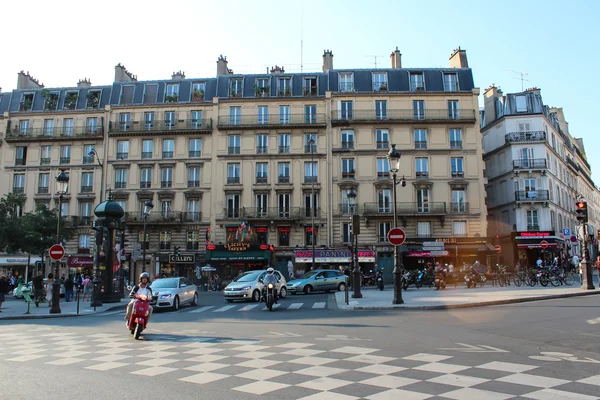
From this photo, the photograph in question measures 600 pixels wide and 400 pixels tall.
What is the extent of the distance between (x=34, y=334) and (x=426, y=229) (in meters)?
34.3

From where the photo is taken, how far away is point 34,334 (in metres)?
11.1

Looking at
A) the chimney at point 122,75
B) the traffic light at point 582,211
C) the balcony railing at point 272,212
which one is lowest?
the traffic light at point 582,211

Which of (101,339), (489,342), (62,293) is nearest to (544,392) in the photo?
(489,342)

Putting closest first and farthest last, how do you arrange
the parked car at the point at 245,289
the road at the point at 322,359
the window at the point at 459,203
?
the road at the point at 322,359, the parked car at the point at 245,289, the window at the point at 459,203

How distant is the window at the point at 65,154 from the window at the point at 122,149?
476 centimetres

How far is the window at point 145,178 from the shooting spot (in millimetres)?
43188

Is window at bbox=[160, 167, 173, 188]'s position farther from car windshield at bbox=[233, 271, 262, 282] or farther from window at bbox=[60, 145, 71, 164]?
car windshield at bbox=[233, 271, 262, 282]

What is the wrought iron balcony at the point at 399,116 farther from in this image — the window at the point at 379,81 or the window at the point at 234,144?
the window at the point at 234,144

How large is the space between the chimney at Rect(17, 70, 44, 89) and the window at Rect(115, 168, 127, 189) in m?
15.0

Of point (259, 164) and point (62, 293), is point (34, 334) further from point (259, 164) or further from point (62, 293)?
point (259, 164)

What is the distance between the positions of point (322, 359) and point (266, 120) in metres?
37.1

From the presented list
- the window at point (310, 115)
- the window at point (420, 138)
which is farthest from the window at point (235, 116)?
the window at point (420, 138)

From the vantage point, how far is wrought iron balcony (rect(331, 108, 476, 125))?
42.1 metres

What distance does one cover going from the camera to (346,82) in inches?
1740
